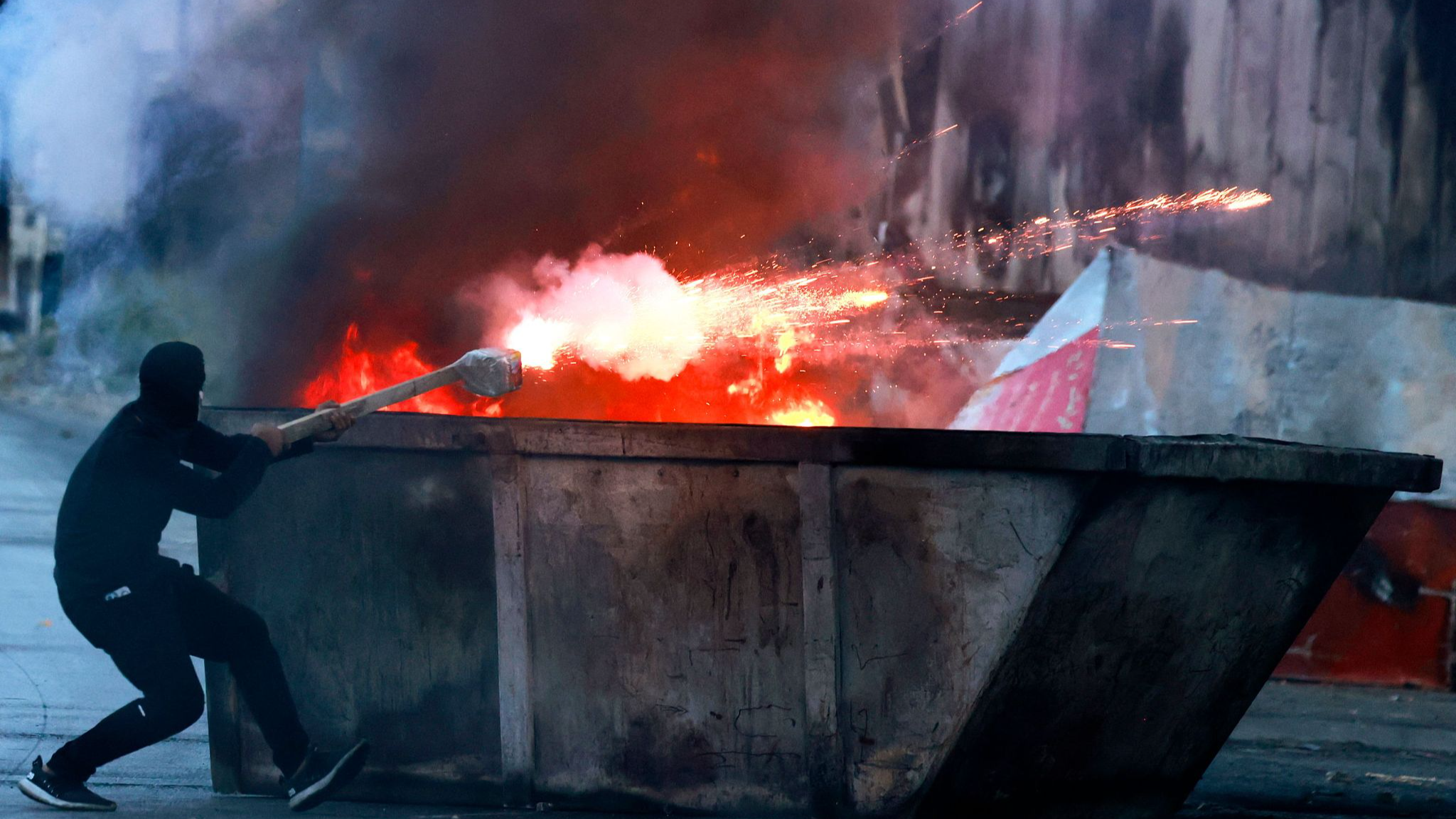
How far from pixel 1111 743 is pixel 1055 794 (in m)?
0.21

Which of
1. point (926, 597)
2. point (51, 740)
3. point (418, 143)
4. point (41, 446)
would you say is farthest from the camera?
point (41, 446)

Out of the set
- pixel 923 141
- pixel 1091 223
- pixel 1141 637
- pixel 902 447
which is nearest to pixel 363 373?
pixel 923 141

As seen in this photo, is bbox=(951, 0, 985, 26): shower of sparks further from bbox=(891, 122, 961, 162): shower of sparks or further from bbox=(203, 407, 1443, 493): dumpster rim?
bbox=(203, 407, 1443, 493): dumpster rim

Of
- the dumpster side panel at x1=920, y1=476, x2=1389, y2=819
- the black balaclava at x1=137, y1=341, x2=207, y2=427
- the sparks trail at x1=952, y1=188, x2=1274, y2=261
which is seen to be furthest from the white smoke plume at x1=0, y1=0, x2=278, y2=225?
Result: the dumpster side panel at x1=920, y1=476, x2=1389, y2=819

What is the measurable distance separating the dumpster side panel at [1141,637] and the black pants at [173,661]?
1854 millimetres

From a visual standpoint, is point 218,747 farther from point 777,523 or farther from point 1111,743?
point 1111,743

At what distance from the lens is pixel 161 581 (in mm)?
3000

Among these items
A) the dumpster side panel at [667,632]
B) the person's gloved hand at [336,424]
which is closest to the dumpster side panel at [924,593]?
the dumpster side panel at [667,632]

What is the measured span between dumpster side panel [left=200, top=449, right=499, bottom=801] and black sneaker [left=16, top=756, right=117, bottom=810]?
1.29 feet

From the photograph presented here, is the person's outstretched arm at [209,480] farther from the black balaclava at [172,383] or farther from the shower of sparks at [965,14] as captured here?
the shower of sparks at [965,14]

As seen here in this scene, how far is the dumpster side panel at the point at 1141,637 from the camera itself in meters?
2.74

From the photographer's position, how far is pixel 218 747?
3.26m

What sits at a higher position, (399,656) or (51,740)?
(399,656)

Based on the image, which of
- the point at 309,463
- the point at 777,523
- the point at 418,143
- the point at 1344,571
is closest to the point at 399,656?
the point at 309,463
